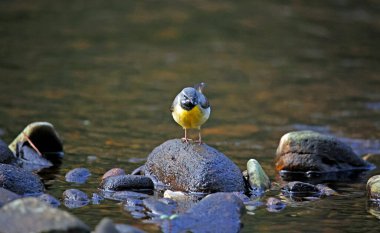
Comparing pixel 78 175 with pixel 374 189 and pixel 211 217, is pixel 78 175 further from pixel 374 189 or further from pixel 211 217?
pixel 374 189

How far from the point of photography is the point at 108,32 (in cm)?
2077

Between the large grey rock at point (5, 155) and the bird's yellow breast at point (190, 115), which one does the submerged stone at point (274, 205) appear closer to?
the bird's yellow breast at point (190, 115)

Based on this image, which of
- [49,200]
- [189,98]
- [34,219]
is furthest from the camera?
[189,98]

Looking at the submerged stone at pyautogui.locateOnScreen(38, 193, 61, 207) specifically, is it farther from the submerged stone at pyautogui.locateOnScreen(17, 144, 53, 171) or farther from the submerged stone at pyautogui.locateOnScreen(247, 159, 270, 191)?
the submerged stone at pyautogui.locateOnScreen(247, 159, 270, 191)

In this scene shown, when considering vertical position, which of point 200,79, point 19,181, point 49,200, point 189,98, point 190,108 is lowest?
point 49,200

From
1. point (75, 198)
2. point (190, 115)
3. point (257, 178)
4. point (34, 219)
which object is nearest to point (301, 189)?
point (257, 178)

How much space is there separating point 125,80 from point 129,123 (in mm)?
3128

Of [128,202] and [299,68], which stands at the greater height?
[299,68]

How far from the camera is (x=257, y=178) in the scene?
32.7 feet

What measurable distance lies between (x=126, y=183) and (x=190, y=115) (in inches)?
45.7

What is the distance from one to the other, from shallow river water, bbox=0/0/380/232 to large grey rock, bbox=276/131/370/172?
0.41 meters

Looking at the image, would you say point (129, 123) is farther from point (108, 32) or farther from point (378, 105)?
point (108, 32)

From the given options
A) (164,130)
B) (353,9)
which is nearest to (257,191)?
(164,130)

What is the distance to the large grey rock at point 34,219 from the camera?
7.19 m
